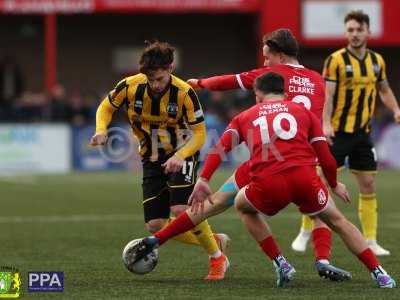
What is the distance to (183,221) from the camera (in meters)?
8.27

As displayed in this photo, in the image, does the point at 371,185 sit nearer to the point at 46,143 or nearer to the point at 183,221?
the point at 183,221

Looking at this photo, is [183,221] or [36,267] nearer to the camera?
[183,221]

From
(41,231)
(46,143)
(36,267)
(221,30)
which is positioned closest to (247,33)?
(221,30)

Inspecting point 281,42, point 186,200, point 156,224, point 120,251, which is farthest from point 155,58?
point 120,251

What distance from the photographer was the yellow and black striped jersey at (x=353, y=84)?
10703mm

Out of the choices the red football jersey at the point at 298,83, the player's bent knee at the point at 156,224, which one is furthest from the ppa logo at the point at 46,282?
the red football jersey at the point at 298,83

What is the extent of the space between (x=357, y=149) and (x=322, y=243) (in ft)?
7.52

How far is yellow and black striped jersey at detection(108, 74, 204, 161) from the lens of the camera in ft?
29.0

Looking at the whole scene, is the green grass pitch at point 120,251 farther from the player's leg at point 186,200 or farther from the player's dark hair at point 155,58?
the player's dark hair at point 155,58

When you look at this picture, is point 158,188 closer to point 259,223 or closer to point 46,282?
point 259,223

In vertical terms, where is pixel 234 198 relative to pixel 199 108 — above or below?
below

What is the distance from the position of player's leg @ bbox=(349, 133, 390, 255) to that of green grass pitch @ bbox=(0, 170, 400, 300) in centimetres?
29

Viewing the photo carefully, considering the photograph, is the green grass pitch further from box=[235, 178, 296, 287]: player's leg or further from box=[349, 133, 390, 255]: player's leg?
box=[349, 133, 390, 255]: player's leg

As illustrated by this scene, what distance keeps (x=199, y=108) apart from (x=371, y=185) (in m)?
2.69
